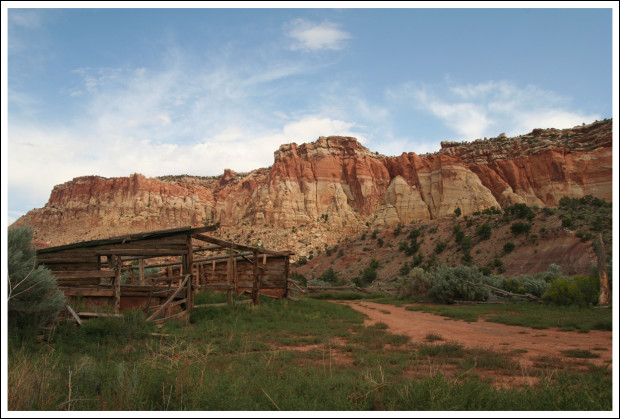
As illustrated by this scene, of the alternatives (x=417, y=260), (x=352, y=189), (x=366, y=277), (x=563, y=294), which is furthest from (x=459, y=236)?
(x=352, y=189)

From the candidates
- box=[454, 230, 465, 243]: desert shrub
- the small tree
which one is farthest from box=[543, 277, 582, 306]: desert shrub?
box=[454, 230, 465, 243]: desert shrub

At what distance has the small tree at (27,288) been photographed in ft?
19.2

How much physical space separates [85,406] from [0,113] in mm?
2760

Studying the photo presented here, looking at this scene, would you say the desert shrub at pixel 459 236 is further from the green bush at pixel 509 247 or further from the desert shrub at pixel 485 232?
the green bush at pixel 509 247

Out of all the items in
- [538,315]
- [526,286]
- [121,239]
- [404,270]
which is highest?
[121,239]

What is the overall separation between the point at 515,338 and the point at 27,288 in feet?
33.1

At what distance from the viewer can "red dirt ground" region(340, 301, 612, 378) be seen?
6.62m

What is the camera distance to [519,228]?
1273 inches

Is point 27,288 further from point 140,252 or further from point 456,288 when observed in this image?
point 456,288

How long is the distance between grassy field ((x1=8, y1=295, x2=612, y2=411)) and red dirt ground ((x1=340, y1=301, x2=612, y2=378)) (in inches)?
15.1

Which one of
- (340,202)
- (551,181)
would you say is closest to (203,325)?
(340,202)

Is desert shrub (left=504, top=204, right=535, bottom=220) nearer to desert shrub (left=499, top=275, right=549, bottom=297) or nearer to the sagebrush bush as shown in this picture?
desert shrub (left=499, top=275, right=549, bottom=297)

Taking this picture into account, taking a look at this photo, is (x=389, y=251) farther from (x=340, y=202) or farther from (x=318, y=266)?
(x=340, y=202)

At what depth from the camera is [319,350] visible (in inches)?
284
